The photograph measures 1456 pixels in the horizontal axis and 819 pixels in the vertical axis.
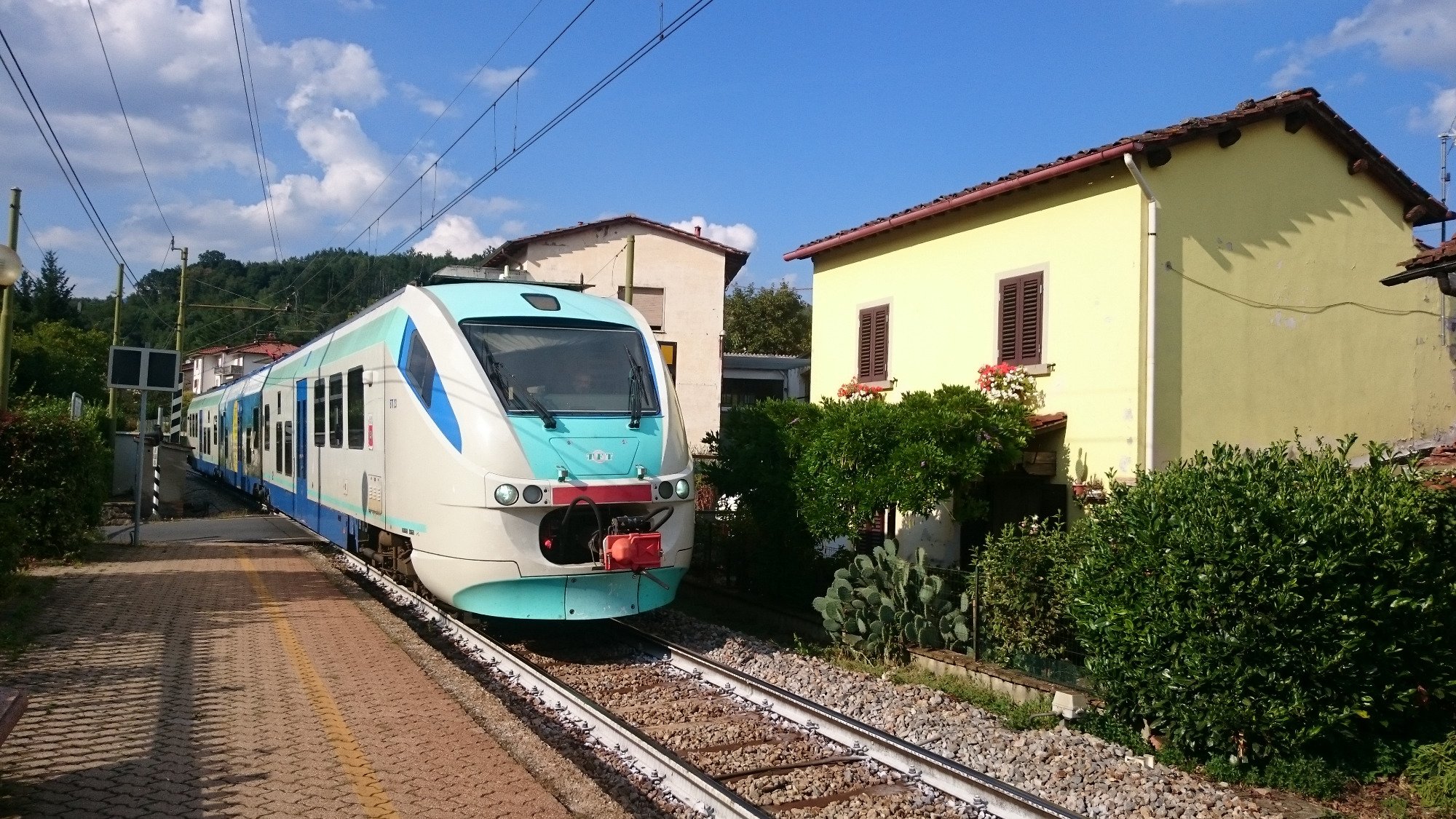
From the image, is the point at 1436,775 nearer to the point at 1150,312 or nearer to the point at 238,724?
the point at 1150,312

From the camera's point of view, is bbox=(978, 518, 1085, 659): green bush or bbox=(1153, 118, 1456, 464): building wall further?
bbox=(1153, 118, 1456, 464): building wall

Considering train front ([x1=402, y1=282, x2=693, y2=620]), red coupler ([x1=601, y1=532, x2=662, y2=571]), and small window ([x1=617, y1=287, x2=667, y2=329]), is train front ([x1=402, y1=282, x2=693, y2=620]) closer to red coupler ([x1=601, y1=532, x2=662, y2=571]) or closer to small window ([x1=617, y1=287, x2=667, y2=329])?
red coupler ([x1=601, y1=532, x2=662, y2=571])

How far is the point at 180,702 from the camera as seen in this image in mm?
7125

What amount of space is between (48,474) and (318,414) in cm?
337

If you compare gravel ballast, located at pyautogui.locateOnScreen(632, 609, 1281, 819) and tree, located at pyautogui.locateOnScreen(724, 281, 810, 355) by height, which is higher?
tree, located at pyautogui.locateOnScreen(724, 281, 810, 355)

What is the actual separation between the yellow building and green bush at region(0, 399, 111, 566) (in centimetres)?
1114

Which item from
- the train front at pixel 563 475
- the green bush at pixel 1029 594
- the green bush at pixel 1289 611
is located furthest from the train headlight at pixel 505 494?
the green bush at pixel 1289 611

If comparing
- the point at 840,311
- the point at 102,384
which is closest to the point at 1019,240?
the point at 840,311

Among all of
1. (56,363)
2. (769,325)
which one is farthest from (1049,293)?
(56,363)

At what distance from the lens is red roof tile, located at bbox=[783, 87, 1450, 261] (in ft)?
35.7

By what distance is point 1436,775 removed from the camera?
20.4 feet

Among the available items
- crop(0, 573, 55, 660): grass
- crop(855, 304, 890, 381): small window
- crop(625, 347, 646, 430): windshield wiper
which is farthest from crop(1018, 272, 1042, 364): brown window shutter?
crop(0, 573, 55, 660): grass

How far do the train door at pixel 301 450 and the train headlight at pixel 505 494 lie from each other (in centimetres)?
709

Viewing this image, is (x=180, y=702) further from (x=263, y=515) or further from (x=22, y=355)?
(x=22, y=355)
